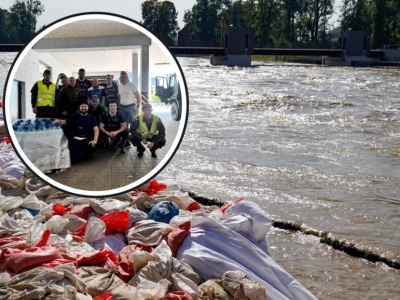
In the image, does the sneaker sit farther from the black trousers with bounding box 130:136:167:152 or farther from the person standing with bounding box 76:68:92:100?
the person standing with bounding box 76:68:92:100

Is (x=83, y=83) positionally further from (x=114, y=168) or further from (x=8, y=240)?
(x=8, y=240)

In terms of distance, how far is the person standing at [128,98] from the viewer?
3.67ft

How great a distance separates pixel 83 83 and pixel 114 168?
143 millimetres

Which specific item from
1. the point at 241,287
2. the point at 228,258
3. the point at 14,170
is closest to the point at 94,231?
the point at 228,258

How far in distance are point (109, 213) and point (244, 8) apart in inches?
3140

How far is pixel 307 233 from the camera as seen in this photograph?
5.79 meters

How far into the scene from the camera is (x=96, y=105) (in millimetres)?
1162

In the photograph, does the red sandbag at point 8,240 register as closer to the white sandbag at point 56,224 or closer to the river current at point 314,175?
the white sandbag at point 56,224

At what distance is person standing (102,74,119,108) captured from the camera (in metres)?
1.14

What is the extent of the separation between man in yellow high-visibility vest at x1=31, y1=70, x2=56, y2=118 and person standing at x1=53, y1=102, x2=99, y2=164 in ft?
0.10

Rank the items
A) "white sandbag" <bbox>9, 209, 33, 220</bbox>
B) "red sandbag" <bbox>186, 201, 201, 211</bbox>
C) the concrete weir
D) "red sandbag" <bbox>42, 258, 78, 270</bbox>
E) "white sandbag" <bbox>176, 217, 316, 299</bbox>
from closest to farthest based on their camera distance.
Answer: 1. "red sandbag" <bbox>42, 258, 78, 270</bbox>
2. "white sandbag" <bbox>176, 217, 316, 299</bbox>
3. "white sandbag" <bbox>9, 209, 33, 220</bbox>
4. "red sandbag" <bbox>186, 201, 201, 211</bbox>
5. the concrete weir

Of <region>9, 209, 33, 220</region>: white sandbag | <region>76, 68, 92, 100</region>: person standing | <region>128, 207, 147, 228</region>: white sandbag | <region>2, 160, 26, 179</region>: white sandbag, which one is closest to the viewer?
<region>76, 68, 92, 100</region>: person standing

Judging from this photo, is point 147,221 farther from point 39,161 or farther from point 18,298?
point 39,161

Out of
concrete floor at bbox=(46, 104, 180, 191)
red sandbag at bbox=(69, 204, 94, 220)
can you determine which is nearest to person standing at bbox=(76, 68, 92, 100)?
concrete floor at bbox=(46, 104, 180, 191)
